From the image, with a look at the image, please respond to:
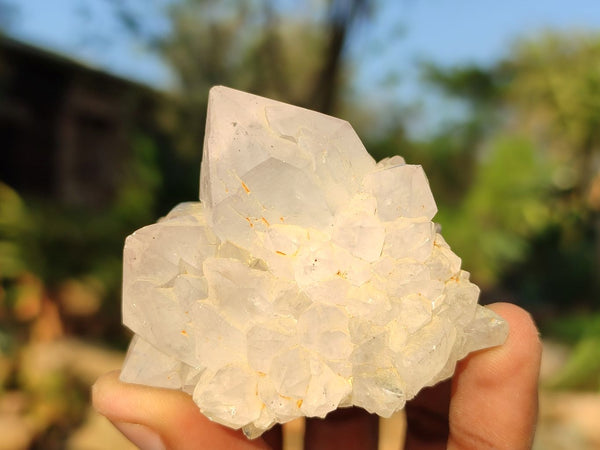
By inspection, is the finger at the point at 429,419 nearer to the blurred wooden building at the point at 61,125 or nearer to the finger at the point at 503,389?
→ the finger at the point at 503,389

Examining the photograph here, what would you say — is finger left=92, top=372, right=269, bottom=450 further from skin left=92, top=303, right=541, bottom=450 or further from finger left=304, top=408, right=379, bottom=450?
finger left=304, top=408, right=379, bottom=450

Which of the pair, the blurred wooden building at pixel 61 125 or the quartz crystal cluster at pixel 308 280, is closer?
the quartz crystal cluster at pixel 308 280

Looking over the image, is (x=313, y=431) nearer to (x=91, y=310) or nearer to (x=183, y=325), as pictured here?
(x=183, y=325)

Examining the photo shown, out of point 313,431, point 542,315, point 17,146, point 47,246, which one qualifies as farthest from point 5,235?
point 542,315

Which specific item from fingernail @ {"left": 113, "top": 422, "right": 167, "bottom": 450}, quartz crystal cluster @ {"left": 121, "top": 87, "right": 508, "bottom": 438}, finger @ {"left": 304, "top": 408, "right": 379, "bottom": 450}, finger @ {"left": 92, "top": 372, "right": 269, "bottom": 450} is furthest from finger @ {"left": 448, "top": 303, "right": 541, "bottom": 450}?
fingernail @ {"left": 113, "top": 422, "right": 167, "bottom": 450}

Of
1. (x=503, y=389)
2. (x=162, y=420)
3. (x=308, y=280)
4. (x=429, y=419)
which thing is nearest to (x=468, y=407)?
(x=503, y=389)

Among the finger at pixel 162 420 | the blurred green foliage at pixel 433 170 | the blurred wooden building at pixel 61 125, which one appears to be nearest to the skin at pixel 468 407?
the finger at pixel 162 420

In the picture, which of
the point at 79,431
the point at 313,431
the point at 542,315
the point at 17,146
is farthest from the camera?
the point at 542,315
